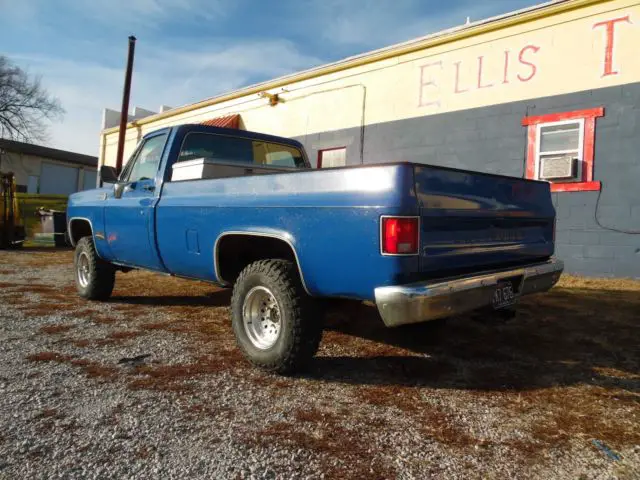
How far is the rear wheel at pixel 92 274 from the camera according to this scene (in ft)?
18.5

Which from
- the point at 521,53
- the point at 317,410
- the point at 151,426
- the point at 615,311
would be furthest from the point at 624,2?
the point at 151,426

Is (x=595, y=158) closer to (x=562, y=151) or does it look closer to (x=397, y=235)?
(x=562, y=151)

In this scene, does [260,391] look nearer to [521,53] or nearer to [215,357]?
[215,357]

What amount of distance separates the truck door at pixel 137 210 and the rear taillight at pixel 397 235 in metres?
2.64

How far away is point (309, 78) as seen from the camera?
1165 cm

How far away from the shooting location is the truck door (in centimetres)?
456

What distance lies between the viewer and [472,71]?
8.78 meters

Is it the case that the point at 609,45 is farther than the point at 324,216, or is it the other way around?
the point at 609,45

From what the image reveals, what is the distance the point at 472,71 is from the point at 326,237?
7224 millimetres

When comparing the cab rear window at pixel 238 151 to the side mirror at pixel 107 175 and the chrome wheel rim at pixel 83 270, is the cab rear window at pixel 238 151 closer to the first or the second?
the side mirror at pixel 107 175

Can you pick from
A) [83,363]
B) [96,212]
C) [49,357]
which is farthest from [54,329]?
[96,212]

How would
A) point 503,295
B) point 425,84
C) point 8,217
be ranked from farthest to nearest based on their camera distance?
point 8,217
point 425,84
point 503,295

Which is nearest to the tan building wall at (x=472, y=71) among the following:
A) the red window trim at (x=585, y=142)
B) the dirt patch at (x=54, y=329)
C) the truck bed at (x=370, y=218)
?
the red window trim at (x=585, y=142)

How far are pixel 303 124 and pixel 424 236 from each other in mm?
9544
